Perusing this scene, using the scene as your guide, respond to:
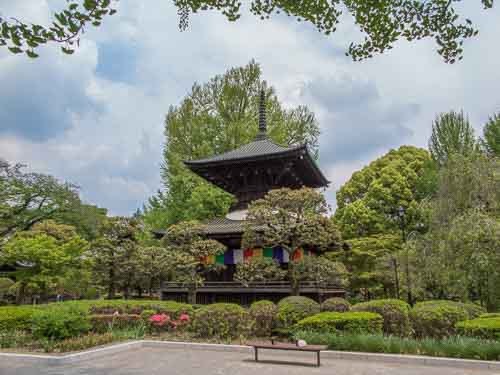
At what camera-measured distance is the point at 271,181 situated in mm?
20453

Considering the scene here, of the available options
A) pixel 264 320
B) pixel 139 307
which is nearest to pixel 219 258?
pixel 139 307

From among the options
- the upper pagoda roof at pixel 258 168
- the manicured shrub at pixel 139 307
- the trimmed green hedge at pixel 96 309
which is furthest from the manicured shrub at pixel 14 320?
the upper pagoda roof at pixel 258 168

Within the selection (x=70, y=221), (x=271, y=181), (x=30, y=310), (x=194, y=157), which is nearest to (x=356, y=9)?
(x=30, y=310)

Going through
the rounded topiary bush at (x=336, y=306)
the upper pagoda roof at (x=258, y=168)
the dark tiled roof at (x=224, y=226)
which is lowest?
the rounded topiary bush at (x=336, y=306)

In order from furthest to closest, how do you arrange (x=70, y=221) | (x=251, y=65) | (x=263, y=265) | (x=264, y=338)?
(x=70, y=221), (x=251, y=65), (x=263, y=265), (x=264, y=338)

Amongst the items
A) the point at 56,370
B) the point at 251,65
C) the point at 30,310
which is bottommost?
the point at 56,370

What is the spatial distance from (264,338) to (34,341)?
6.42 meters

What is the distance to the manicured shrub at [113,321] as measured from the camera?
1308cm

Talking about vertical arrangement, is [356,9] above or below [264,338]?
above

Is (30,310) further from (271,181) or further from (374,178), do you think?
(374,178)

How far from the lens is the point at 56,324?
10336 mm

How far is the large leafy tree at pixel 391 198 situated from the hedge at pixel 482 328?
1969 centimetres

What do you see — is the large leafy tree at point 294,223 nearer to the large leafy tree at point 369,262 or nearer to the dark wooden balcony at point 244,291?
the dark wooden balcony at point 244,291

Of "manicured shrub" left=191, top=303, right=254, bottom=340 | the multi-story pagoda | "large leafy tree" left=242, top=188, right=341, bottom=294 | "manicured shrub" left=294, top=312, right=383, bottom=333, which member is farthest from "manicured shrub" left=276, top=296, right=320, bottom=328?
the multi-story pagoda
